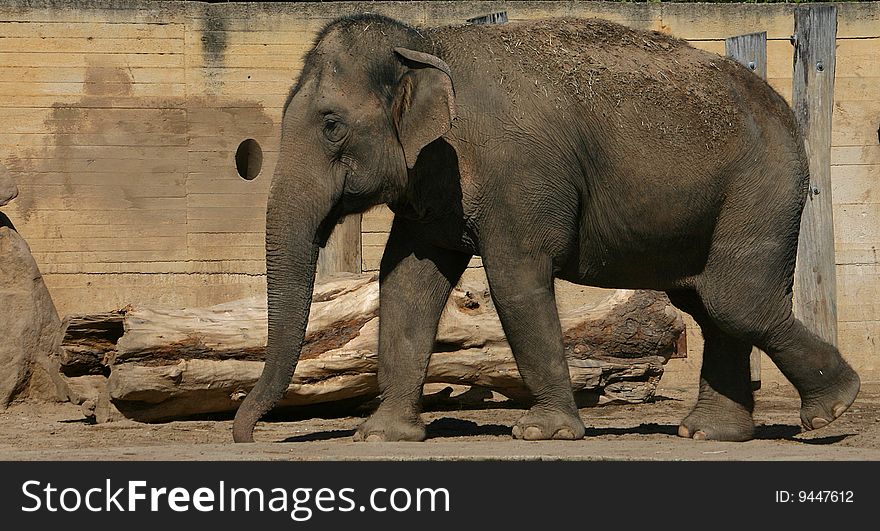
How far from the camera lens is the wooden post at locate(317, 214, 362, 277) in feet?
41.0

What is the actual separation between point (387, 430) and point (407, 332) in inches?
22.4

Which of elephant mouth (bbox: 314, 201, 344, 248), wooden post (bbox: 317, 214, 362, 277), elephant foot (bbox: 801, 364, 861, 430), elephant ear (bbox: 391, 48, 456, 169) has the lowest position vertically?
elephant foot (bbox: 801, 364, 861, 430)

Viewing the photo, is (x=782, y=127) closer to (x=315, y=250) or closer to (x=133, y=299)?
(x=315, y=250)

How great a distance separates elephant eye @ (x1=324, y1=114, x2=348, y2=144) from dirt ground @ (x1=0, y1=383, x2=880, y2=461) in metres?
1.63

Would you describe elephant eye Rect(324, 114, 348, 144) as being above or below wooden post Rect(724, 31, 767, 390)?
below

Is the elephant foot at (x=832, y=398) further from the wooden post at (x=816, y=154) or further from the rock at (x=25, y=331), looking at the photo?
the rock at (x=25, y=331)

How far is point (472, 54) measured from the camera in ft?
28.5

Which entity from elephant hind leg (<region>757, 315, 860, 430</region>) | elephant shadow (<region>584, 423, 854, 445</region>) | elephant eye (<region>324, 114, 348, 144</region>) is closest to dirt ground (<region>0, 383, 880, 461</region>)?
elephant shadow (<region>584, 423, 854, 445</region>)

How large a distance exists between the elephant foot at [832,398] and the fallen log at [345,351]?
2.26 meters

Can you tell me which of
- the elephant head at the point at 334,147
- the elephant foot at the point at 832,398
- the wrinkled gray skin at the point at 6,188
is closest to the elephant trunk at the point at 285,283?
the elephant head at the point at 334,147

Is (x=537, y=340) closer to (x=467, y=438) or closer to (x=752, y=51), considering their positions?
(x=467, y=438)

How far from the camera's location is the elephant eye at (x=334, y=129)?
8258 mm

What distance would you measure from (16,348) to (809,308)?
607 centimetres

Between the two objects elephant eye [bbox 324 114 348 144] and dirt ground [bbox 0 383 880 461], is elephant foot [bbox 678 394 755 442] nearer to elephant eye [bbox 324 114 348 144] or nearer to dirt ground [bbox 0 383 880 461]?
dirt ground [bbox 0 383 880 461]
